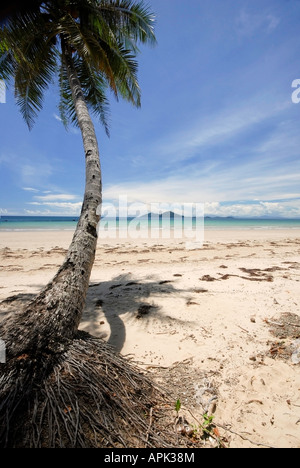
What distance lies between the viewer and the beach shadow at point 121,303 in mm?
3359

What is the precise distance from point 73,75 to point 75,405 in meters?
6.49

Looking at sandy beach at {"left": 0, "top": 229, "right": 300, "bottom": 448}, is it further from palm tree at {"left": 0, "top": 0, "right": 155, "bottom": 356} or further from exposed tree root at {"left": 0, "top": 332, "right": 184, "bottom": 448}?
palm tree at {"left": 0, "top": 0, "right": 155, "bottom": 356}

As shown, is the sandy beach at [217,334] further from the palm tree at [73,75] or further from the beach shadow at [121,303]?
the palm tree at [73,75]

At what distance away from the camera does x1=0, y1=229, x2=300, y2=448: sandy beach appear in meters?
1.93

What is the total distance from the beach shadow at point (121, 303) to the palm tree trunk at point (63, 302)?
111 cm

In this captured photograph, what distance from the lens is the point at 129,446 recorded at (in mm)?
1441

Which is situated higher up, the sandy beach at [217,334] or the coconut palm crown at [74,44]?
the coconut palm crown at [74,44]

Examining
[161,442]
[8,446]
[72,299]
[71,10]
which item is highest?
[71,10]

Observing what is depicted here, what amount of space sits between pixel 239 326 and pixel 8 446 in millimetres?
3213

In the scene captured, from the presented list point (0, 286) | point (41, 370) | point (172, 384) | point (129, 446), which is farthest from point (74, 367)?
point (0, 286)

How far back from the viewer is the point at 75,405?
1487mm

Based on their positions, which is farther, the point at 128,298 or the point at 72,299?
the point at 128,298

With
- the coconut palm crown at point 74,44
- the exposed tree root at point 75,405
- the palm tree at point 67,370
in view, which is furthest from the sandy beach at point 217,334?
the coconut palm crown at point 74,44
